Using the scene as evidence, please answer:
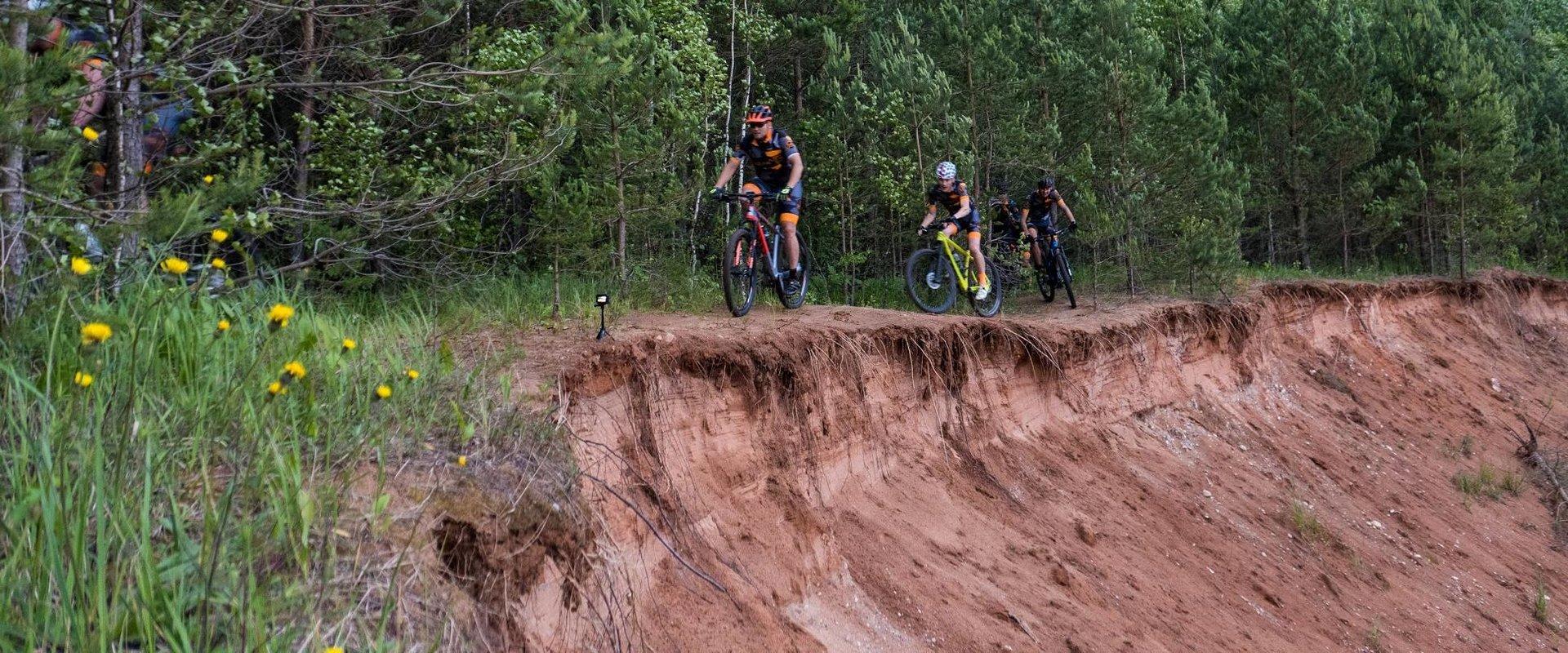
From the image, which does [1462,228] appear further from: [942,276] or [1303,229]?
[942,276]

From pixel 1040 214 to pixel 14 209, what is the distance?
13.0 metres

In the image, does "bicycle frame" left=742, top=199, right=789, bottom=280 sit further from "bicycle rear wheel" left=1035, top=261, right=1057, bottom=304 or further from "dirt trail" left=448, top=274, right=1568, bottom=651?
"bicycle rear wheel" left=1035, top=261, right=1057, bottom=304

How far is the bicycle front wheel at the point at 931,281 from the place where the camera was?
11875 millimetres

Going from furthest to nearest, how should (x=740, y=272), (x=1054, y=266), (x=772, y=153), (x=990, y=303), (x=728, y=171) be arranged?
(x=1054, y=266) < (x=990, y=303) < (x=772, y=153) < (x=728, y=171) < (x=740, y=272)

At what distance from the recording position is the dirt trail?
5.80 m

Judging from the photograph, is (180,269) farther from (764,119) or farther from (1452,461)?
(1452,461)

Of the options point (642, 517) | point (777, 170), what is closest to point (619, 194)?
point (777, 170)

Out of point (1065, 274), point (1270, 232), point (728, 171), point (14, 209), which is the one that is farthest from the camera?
point (1270, 232)

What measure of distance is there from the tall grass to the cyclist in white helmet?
859 cm

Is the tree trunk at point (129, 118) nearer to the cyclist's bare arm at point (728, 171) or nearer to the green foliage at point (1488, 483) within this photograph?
the cyclist's bare arm at point (728, 171)

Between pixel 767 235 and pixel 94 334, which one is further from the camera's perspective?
pixel 767 235

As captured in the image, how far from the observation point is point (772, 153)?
9656 millimetres

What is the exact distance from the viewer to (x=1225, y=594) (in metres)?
9.61

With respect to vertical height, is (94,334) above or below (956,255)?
above
